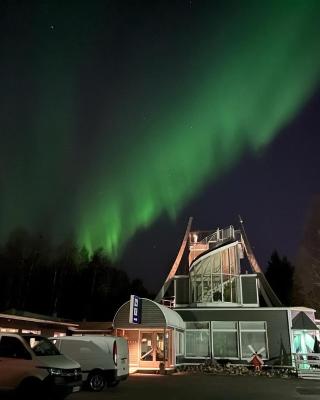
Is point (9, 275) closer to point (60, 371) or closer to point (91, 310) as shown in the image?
point (91, 310)

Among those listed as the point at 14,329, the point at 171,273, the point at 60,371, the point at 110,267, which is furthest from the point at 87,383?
the point at 110,267

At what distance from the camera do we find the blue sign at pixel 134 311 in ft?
70.1

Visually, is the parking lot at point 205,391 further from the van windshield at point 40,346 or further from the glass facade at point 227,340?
the glass facade at point 227,340

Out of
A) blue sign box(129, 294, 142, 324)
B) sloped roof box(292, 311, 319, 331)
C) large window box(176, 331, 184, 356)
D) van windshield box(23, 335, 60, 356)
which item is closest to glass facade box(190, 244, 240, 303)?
large window box(176, 331, 184, 356)

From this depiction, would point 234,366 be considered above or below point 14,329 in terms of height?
below

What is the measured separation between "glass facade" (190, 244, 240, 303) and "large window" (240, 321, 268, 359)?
2.03 metres

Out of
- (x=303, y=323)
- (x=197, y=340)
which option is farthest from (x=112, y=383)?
(x=303, y=323)

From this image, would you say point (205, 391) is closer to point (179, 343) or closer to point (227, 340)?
point (179, 343)

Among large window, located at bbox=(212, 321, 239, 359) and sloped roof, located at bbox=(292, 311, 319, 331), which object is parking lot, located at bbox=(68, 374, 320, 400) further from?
large window, located at bbox=(212, 321, 239, 359)

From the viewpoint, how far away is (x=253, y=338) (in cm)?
2539

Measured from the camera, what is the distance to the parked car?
9.67 metres

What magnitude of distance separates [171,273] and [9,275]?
19.7m

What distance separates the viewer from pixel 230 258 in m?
28.8

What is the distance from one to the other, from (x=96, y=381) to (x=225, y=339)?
13234 millimetres
